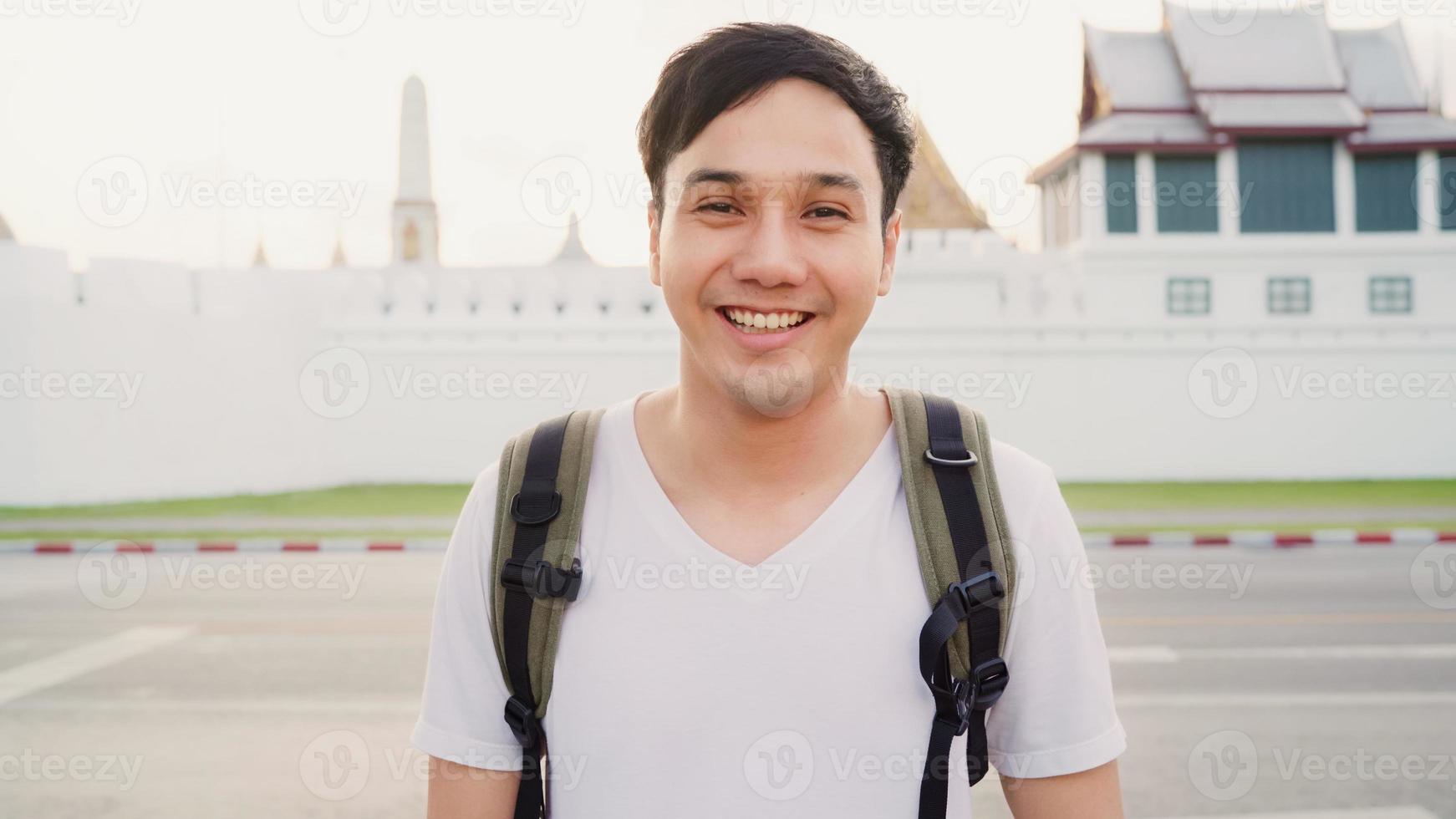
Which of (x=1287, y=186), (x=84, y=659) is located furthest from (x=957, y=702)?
(x=1287, y=186)

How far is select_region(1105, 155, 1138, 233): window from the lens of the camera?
1891cm

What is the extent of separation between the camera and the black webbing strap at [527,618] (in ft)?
4.56

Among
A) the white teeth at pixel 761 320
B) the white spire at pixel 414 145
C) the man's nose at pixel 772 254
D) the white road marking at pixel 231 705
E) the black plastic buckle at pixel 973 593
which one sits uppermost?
the white spire at pixel 414 145

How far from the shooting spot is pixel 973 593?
4.37 feet

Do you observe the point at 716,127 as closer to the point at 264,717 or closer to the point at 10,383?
the point at 264,717

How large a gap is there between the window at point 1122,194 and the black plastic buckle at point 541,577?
19183 mm

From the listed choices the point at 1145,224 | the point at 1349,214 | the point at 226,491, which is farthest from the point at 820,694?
the point at 1349,214

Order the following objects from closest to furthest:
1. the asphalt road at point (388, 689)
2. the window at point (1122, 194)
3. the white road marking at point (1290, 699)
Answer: the asphalt road at point (388, 689) < the white road marking at point (1290, 699) < the window at point (1122, 194)

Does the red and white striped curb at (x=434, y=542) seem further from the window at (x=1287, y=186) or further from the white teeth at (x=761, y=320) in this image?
the white teeth at (x=761, y=320)

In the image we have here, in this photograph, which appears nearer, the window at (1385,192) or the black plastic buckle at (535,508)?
the black plastic buckle at (535,508)

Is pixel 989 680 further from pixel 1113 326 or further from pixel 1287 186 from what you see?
pixel 1287 186

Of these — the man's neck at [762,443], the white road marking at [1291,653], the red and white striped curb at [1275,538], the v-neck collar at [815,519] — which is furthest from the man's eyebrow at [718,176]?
the red and white striped curb at [1275,538]

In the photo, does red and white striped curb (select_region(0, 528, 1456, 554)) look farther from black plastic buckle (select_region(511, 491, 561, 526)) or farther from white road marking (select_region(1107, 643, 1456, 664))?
black plastic buckle (select_region(511, 491, 561, 526))

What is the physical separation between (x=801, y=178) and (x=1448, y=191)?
22347 millimetres
